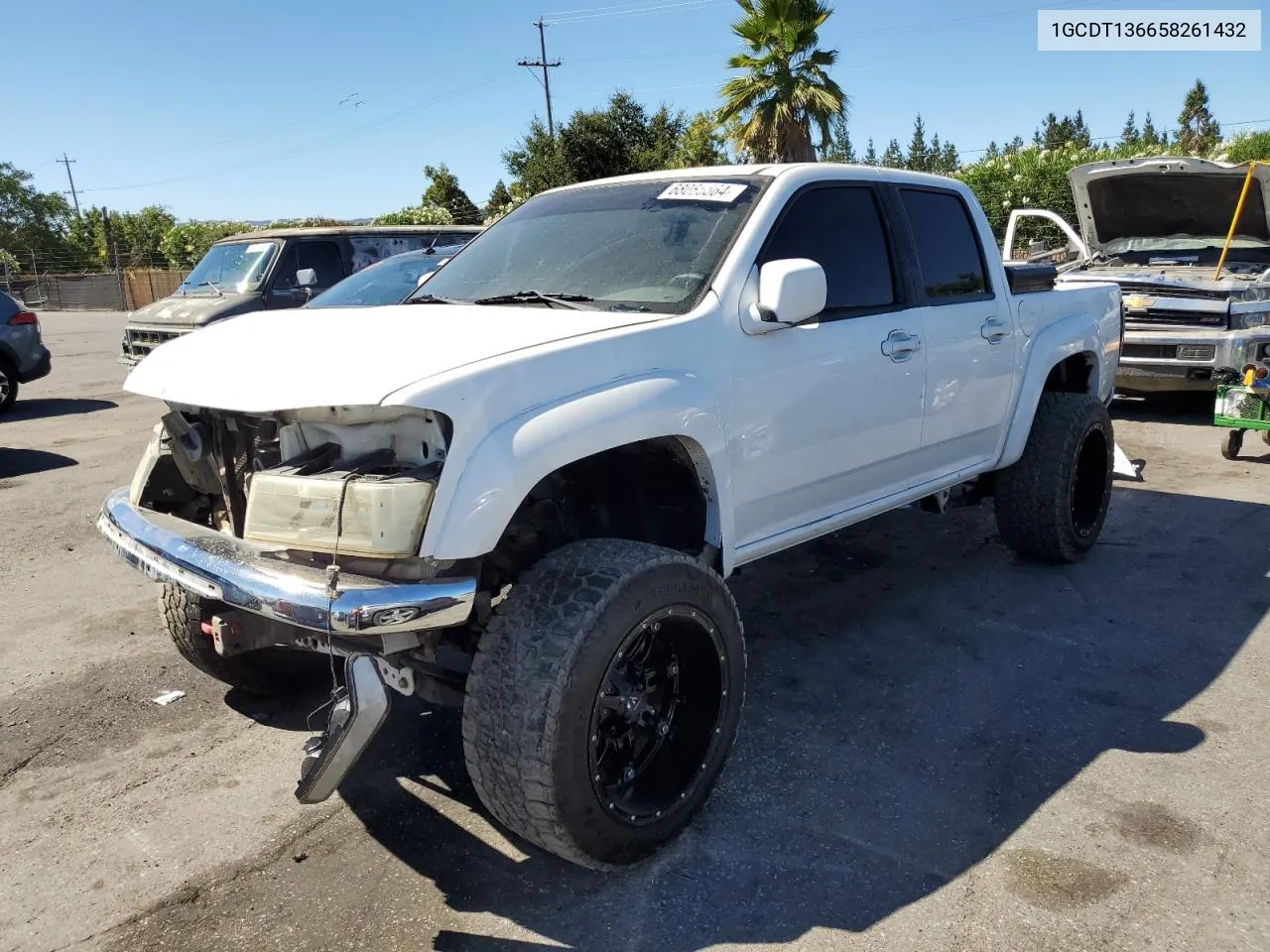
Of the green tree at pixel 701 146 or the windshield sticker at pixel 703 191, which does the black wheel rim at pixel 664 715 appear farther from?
the green tree at pixel 701 146

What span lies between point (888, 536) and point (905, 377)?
215 centimetres

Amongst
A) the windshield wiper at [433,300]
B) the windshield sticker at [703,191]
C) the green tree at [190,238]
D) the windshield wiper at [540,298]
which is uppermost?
the green tree at [190,238]

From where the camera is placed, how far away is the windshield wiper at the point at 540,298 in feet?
10.9

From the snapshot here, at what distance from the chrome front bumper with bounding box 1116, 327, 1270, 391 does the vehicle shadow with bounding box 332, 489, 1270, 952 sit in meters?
3.42

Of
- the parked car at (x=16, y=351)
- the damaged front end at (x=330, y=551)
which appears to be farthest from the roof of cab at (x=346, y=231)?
the damaged front end at (x=330, y=551)

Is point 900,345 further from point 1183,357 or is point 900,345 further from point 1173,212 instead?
point 1173,212

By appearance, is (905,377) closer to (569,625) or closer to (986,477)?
(986,477)

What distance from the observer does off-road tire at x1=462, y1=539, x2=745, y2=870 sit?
8.09 ft

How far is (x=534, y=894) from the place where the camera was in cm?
272

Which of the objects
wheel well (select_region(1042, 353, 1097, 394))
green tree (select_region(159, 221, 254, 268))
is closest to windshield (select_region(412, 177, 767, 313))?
wheel well (select_region(1042, 353, 1097, 394))

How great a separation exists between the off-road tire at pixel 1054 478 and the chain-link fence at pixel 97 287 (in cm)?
3734

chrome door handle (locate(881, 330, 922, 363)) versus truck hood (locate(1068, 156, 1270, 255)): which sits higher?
truck hood (locate(1068, 156, 1270, 255))

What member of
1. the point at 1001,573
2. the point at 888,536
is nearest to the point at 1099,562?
the point at 1001,573

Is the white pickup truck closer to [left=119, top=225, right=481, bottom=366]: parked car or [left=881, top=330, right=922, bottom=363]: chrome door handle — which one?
[left=881, top=330, right=922, bottom=363]: chrome door handle
